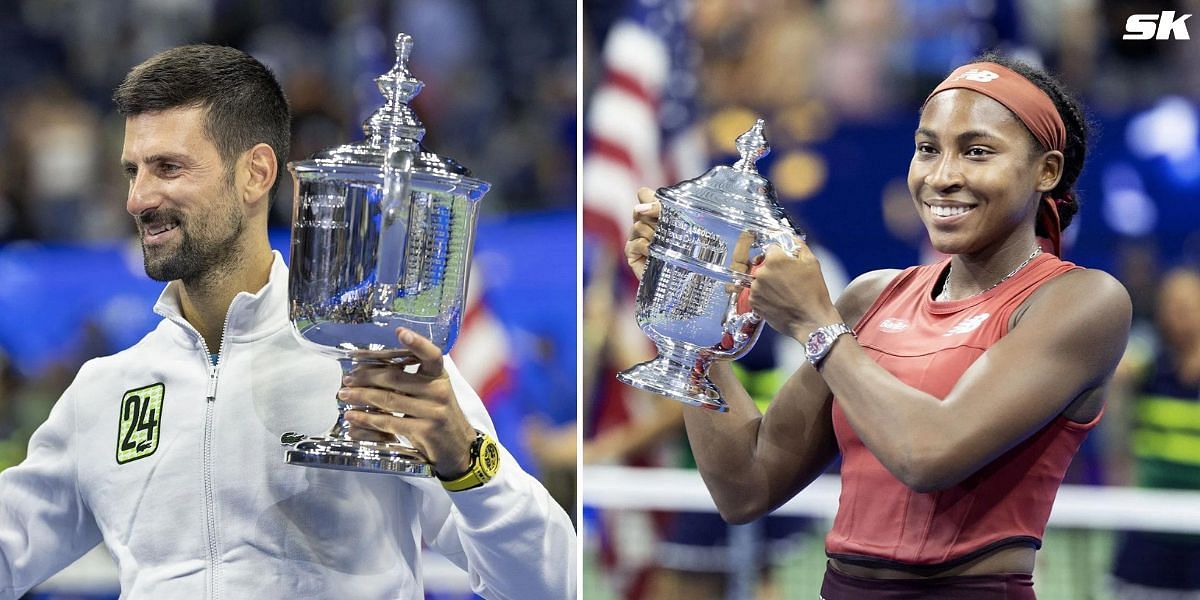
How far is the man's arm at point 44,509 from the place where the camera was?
2.10 meters

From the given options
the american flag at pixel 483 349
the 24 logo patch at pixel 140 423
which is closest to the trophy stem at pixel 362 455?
the 24 logo patch at pixel 140 423

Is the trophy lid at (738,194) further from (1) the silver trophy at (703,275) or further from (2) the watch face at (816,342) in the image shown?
(2) the watch face at (816,342)

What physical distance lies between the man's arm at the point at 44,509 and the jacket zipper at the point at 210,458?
255 mm

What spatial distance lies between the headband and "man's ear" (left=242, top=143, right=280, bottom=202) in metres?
1.04

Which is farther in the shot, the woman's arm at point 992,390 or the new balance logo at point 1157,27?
the new balance logo at point 1157,27

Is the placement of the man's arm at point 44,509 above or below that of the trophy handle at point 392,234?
below

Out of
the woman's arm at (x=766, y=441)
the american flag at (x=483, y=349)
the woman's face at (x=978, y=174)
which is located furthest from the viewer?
the american flag at (x=483, y=349)

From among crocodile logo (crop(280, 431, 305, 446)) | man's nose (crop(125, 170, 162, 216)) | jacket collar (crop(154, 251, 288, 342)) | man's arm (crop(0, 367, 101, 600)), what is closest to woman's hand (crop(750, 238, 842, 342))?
crocodile logo (crop(280, 431, 305, 446))

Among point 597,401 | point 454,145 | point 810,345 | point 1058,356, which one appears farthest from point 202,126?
point 597,401

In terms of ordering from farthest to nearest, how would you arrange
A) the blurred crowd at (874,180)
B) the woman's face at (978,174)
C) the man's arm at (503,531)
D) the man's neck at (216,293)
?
the blurred crowd at (874,180) < the man's neck at (216,293) < the man's arm at (503,531) < the woman's face at (978,174)

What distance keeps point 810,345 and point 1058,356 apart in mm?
301

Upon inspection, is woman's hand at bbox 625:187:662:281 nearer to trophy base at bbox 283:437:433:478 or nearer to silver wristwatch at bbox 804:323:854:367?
silver wristwatch at bbox 804:323:854:367

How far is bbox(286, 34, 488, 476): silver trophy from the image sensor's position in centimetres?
166

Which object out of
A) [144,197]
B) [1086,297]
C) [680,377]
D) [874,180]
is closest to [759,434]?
[680,377]
